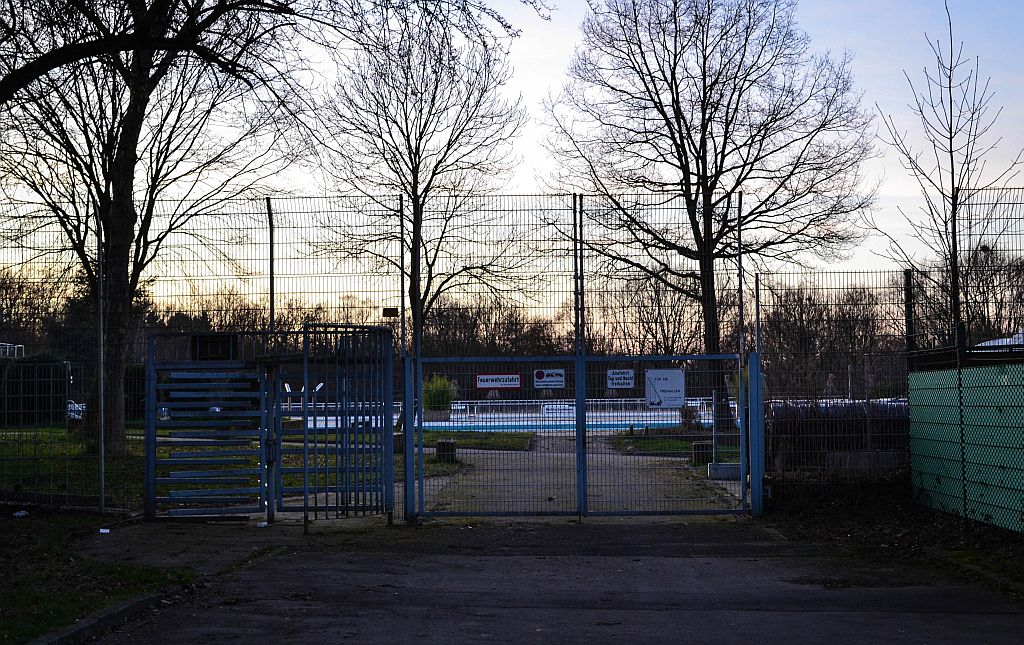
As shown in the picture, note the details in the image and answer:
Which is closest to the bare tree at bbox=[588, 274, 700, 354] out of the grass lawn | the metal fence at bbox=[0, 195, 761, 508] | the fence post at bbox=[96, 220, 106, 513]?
the metal fence at bbox=[0, 195, 761, 508]

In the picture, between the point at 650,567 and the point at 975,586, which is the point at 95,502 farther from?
the point at 975,586

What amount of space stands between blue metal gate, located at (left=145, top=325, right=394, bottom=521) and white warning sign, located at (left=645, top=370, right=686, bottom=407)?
136 inches

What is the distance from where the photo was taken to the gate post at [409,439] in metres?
13.1

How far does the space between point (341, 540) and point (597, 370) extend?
4032 mm

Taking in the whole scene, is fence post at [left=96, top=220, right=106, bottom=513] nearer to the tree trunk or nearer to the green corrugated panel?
the tree trunk

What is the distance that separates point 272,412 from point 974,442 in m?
8.85

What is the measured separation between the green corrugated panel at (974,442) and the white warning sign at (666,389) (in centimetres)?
306

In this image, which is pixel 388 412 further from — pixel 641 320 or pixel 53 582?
pixel 53 582

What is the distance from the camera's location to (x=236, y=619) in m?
7.57

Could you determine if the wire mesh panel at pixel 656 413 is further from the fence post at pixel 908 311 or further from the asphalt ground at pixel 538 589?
the fence post at pixel 908 311

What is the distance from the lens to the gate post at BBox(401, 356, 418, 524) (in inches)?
518

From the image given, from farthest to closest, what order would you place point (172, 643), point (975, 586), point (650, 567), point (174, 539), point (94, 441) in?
point (94, 441), point (174, 539), point (650, 567), point (975, 586), point (172, 643)

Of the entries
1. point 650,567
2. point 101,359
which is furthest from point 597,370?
point 101,359

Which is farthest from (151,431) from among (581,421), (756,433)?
(756,433)
